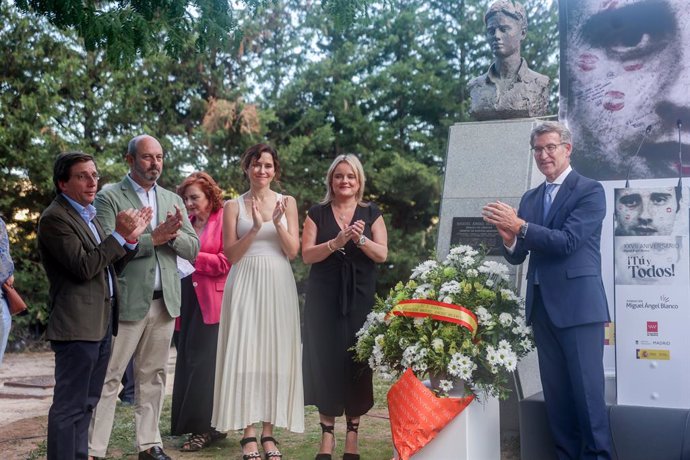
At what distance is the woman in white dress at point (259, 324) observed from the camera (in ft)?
17.6

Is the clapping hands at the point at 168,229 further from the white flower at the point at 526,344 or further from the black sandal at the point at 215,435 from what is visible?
the white flower at the point at 526,344

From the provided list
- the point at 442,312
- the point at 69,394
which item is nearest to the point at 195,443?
the point at 69,394

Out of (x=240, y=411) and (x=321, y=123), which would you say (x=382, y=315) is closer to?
(x=240, y=411)

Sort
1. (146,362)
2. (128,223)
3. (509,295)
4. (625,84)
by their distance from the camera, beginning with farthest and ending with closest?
(625,84), (146,362), (509,295), (128,223)

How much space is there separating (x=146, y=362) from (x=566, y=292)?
9.22 feet

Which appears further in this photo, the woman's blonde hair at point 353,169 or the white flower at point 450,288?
the woman's blonde hair at point 353,169

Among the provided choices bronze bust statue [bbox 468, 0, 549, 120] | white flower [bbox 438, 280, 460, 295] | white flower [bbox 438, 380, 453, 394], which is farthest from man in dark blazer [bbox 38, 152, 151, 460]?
bronze bust statue [bbox 468, 0, 549, 120]

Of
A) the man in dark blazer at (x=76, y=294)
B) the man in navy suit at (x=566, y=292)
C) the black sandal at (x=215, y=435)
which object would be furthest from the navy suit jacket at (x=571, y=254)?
the black sandal at (x=215, y=435)

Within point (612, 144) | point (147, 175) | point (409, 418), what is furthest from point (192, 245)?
point (612, 144)

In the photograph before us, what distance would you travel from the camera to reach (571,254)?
4586 millimetres

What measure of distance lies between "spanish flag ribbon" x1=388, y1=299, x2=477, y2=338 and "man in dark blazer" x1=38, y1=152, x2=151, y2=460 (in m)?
1.71

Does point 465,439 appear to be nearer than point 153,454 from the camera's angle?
Yes

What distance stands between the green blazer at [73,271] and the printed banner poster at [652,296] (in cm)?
324

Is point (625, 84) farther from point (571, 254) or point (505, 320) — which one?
point (505, 320)
